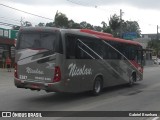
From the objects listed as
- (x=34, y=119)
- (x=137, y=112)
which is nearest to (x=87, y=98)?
(x=137, y=112)

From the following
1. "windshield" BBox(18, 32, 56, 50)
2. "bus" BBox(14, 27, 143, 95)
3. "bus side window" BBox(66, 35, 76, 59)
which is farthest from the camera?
"bus side window" BBox(66, 35, 76, 59)

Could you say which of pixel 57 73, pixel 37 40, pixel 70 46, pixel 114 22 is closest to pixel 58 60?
pixel 57 73

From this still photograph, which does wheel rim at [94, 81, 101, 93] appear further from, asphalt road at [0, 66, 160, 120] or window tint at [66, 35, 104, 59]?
window tint at [66, 35, 104, 59]

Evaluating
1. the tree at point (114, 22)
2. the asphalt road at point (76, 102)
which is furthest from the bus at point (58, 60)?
the tree at point (114, 22)

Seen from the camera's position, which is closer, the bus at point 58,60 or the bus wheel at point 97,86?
the bus at point 58,60

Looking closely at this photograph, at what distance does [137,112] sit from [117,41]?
26.6 ft

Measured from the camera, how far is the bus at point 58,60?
1408cm

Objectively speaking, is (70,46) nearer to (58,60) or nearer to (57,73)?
(58,60)

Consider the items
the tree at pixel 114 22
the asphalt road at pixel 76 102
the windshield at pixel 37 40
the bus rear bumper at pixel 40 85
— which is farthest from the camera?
the tree at pixel 114 22

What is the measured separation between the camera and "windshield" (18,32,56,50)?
14.3m

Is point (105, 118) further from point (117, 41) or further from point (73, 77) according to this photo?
point (117, 41)

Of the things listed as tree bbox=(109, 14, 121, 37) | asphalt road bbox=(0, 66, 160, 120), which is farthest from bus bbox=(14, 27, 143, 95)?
tree bbox=(109, 14, 121, 37)

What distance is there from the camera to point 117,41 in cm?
1977

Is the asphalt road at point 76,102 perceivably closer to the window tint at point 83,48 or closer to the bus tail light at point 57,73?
the bus tail light at point 57,73
